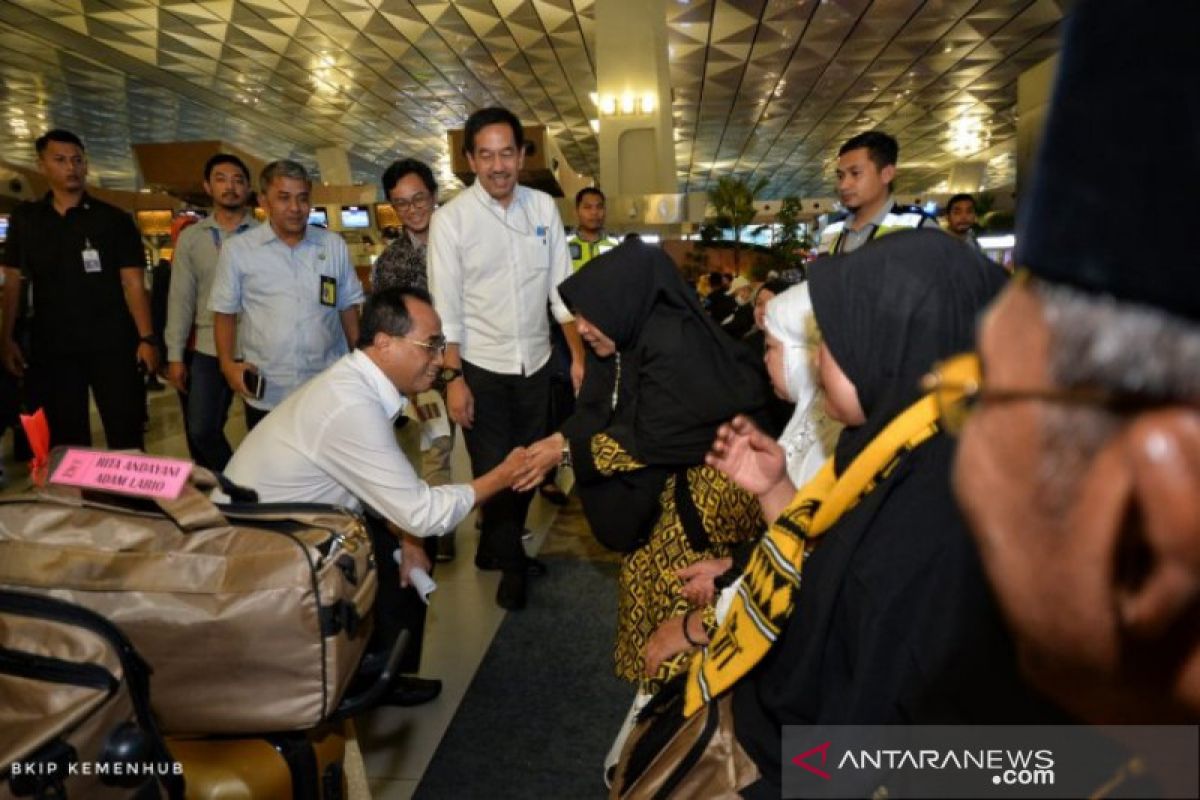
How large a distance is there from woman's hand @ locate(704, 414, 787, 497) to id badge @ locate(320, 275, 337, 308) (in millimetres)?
2132

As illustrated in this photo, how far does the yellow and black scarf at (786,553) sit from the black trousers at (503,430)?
1702mm

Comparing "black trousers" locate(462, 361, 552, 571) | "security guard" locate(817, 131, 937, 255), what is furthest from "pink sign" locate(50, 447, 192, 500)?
"security guard" locate(817, 131, 937, 255)

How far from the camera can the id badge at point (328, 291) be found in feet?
9.64

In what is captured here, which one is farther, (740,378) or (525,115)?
(525,115)

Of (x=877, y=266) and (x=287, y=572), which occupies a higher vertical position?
(x=877, y=266)

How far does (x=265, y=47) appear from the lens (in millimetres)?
10367

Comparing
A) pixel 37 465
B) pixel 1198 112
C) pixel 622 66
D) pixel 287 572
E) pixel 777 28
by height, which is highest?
pixel 777 28

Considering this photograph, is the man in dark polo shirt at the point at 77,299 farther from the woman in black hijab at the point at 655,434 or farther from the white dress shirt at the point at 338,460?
the woman in black hijab at the point at 655,434

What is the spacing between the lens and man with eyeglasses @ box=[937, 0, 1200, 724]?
0.35m

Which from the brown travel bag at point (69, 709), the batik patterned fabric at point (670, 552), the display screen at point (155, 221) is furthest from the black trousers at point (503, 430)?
the display screen at point (155, 221)

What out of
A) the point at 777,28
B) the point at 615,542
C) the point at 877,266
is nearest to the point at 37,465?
the point at 615,542

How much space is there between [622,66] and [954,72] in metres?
6.80

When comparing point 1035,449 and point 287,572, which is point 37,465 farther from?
point 1035,449

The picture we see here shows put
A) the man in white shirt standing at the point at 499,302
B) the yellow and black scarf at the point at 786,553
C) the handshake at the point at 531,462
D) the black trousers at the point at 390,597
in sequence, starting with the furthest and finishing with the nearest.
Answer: the man in white shirt standing at the point at 499,302 < the handshake at the point at 531,462 < the black trousers at the point at 390,597 < the yellow and black scarf at the point at 786,553
